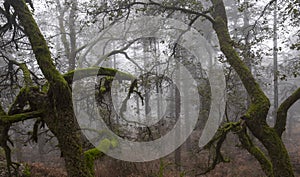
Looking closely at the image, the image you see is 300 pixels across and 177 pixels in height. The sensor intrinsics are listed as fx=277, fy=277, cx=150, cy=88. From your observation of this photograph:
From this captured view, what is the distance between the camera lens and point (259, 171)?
1268 centimetres

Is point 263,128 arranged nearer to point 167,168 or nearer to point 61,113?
point 61,113

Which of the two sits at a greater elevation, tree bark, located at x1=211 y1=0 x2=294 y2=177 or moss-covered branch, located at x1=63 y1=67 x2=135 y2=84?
moss-covered branch, located at x1=63 y1=67 x2=135 y2=84

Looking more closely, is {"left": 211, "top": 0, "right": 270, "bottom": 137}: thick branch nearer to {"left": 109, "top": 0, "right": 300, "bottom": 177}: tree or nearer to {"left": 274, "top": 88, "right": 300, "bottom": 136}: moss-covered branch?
{"left": 109, "top": 0, "right": 300, "bottom": 177}: tree

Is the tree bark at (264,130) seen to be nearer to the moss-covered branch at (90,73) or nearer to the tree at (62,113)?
the tree at (62,113)

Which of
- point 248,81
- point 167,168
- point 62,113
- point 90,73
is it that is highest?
point 90,73

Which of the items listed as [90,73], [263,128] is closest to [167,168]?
[263,128]

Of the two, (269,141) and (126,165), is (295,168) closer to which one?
(126,165)

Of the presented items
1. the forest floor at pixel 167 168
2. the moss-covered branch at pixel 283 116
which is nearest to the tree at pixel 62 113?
the moss-covered branch at pixel 283 116


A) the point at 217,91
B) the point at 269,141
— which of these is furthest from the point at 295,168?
the point at 269,141

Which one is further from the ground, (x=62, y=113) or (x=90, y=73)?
(x=90, y=73)

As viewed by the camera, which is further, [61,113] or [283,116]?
[283,116]

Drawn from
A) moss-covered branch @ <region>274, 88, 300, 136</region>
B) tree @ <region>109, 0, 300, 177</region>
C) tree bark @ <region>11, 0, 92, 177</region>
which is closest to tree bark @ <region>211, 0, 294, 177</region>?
tree @ <region>109, 0, 300, 177</region>

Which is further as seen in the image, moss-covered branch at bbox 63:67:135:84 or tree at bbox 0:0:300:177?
moss-covered branch at bbox 63:67:135:84

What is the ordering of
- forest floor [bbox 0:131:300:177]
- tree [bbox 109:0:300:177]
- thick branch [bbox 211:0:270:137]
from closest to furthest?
tree [bbox 109:0:300:177], thick branch [bbox 211:0:270:137], forest floor [bbox 0:131:300:177]
